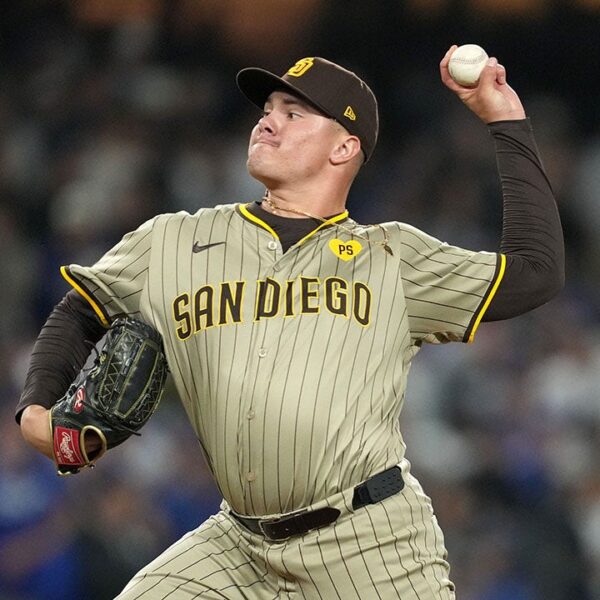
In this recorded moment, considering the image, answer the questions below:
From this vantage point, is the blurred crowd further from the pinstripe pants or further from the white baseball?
the white baseball

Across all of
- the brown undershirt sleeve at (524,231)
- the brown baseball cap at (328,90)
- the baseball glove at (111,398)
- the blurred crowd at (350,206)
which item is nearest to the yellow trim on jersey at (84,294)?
the baseball glove at (111,398)

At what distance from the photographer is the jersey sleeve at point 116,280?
9.43 feet

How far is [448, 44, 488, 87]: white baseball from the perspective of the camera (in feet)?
9.62

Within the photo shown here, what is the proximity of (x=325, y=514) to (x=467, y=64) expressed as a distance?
1.22 m

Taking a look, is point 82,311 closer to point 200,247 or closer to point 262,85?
point 200,247

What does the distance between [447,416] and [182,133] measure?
2243mm

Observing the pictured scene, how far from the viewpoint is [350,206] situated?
6.41 meters

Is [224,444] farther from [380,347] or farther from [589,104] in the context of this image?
[589,104]

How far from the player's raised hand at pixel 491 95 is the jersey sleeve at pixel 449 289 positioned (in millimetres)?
400

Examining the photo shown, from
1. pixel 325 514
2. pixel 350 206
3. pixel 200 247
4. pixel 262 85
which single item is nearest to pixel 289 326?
pixel 200 247

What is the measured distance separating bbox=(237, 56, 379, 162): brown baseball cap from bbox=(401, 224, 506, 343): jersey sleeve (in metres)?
0.51

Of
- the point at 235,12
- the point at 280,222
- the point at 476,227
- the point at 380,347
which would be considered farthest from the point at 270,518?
the point at 235,12

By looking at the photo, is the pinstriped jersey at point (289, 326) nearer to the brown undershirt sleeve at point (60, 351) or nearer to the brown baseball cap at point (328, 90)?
the brown undershirt sleeve at point (60, 351)

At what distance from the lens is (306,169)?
10.1ft
